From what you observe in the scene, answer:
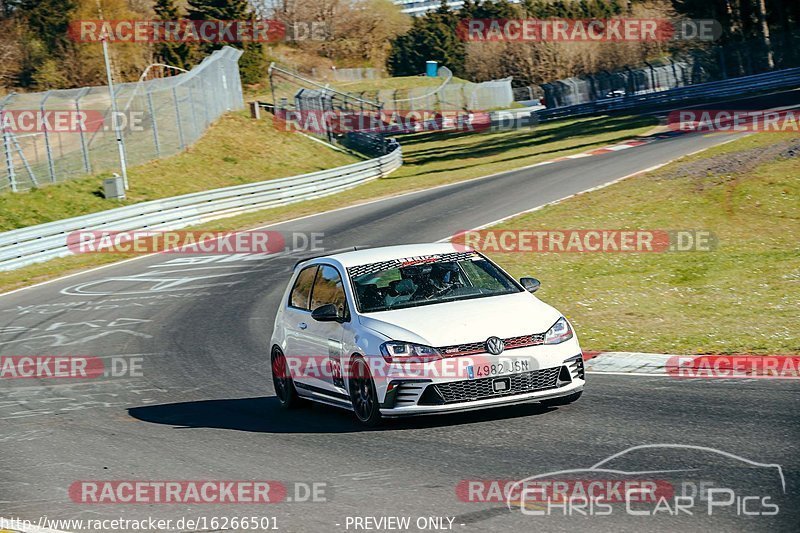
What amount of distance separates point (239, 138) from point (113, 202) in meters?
14.2

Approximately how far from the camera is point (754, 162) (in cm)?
2727

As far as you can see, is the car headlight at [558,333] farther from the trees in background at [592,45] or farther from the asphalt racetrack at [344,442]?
the trees in background at [592,45]

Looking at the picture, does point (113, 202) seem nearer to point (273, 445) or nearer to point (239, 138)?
point (239, 138)

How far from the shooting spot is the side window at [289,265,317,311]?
11.0 meters

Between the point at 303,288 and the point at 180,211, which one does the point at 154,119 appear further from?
the point at 303,288

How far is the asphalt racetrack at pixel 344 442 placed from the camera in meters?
6.60

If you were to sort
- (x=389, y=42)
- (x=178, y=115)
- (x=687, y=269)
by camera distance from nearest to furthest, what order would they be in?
(x=687, y=269) → (x=178, y=115) → (x=389, y=42)

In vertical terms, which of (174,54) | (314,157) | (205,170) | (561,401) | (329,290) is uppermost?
(174,54)

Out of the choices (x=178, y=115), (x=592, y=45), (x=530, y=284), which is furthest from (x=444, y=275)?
(x=592, y=45)

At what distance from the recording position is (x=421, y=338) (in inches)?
349

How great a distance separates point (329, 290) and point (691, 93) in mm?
54117

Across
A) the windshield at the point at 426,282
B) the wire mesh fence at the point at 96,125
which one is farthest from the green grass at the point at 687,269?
the wire mesh fence at the point at 96,125

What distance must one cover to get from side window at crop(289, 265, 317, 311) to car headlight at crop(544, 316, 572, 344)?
2.77 metres

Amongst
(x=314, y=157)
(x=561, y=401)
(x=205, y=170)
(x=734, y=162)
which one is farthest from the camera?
(x=314, y=157)
